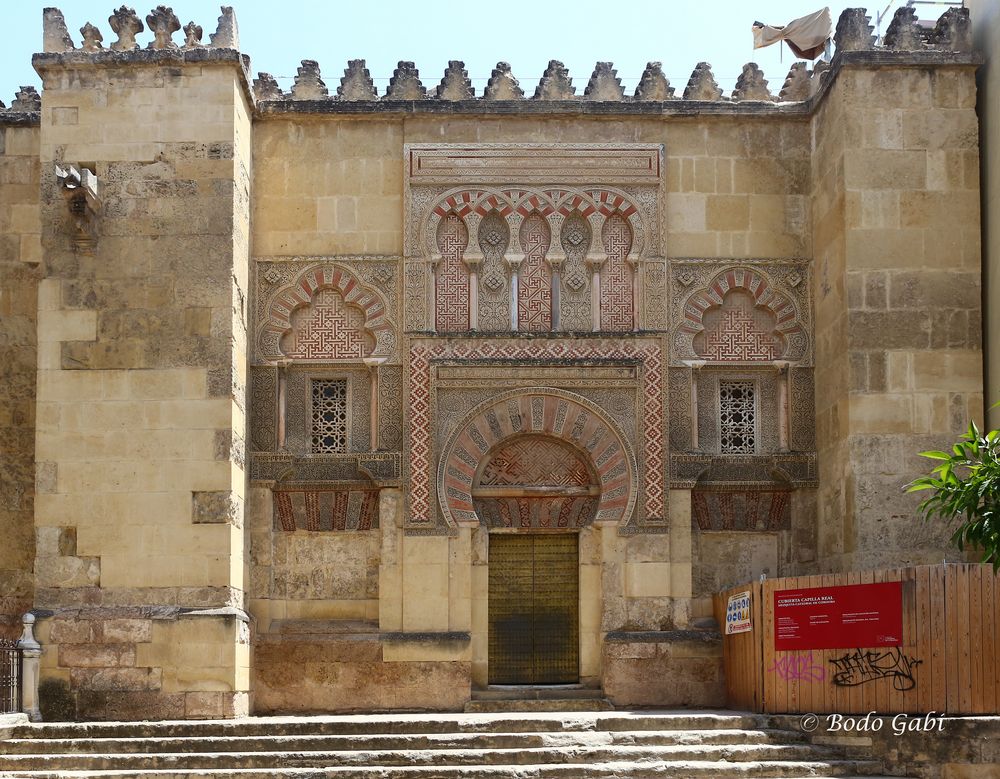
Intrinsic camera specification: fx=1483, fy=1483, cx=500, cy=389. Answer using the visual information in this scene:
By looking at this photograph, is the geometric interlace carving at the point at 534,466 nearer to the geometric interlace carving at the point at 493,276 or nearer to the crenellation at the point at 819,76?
the geometric interlace carving at the point at 493,276

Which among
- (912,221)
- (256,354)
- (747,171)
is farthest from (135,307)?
(912,221)

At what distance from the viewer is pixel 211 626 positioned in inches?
478

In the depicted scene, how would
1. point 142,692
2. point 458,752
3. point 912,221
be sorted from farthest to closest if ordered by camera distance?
point 912,221 < point 142,692 < point 458,752

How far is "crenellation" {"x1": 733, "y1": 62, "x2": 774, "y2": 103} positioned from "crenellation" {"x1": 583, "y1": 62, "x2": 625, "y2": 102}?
1.12 m

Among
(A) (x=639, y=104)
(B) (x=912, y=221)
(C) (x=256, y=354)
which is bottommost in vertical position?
(C) (x=256, y=354)

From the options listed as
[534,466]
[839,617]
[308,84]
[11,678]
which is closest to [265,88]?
[308,84]

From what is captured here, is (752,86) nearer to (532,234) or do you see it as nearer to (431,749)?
(532,234)

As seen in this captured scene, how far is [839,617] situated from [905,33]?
5.34m

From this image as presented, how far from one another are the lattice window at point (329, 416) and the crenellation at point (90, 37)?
3.55 m

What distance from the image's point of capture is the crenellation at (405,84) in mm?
13883

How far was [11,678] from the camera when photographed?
11.8m

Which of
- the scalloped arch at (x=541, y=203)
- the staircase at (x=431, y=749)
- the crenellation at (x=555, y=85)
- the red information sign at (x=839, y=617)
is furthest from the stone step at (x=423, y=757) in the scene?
the crenellation at (x=555, y=85)

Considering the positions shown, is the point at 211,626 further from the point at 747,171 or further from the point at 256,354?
the point at 747,171

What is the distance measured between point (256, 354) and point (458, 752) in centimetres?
448
